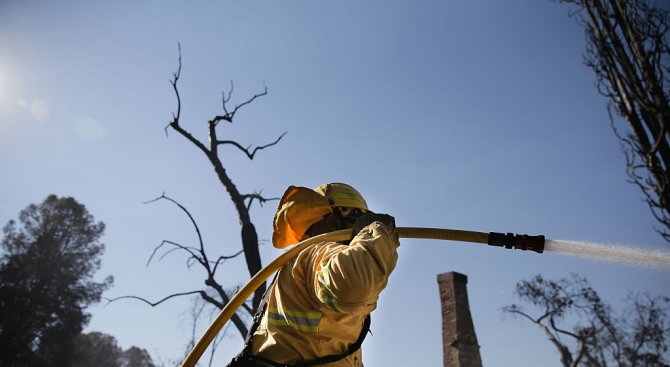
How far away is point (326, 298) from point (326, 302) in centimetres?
2

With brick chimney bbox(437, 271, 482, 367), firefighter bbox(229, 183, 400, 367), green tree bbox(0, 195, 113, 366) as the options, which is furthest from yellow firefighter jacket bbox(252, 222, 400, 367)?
green tree bbox(0, 195, 113, 366)

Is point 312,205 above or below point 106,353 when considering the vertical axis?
below

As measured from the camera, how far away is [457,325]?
32.6ft

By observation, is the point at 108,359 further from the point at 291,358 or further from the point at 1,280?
the point at 291,358

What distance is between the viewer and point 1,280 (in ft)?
90.2

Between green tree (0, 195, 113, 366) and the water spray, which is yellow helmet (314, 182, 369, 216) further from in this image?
green tree (0, 195, 113, 366)

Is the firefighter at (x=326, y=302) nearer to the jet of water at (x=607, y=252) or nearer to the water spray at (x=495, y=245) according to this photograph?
the water spray at (x=495, y=245)

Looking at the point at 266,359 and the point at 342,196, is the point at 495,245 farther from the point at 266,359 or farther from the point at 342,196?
the point at 266,359

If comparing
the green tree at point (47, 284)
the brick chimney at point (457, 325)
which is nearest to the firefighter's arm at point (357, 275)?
the brick chimney at point (457, 325)

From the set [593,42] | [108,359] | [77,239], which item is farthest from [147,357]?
[593,42]

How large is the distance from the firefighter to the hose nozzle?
83cm

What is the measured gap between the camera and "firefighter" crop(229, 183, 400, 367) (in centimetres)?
162

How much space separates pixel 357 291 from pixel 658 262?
193cm

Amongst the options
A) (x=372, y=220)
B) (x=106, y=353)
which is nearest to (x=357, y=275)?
(x=372, y=220)
